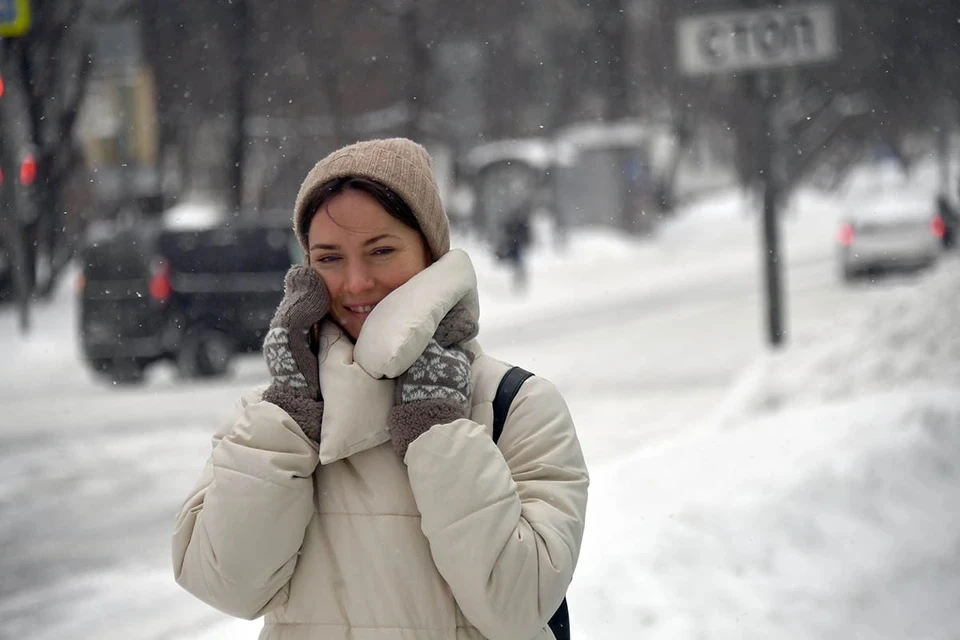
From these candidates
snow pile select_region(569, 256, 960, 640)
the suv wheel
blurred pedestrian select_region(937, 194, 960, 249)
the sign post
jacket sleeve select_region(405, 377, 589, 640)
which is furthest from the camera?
blurred pedestrian select_region(937, 194, 960, 249)

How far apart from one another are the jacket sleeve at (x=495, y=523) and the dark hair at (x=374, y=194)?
0.41 m

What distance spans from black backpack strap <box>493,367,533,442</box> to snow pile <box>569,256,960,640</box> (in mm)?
2477

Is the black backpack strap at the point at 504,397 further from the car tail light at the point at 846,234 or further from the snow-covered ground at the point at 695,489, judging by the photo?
the car tail light at the point at 846,234

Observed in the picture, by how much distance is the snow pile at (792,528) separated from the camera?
15.5ft

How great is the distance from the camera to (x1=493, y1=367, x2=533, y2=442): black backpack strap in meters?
2.13

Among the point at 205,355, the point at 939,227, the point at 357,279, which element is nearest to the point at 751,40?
the point at 357,279

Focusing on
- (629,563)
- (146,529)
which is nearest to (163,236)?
(146,529)

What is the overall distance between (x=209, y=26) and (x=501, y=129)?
1497 cm

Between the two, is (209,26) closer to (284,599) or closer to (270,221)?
(270,221)

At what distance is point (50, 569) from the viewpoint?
640 centimetres

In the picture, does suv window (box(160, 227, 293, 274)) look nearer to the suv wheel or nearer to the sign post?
the suv wheel

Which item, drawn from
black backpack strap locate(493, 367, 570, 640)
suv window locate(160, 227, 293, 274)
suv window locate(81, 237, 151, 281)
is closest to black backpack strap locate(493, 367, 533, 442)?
black backpack strap locate(493, 367, 570, 640)

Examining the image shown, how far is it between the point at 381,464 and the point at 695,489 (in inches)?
161

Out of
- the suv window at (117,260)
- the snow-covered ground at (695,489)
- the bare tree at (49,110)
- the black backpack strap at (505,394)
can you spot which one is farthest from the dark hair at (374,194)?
the bare tree at (49,110)
